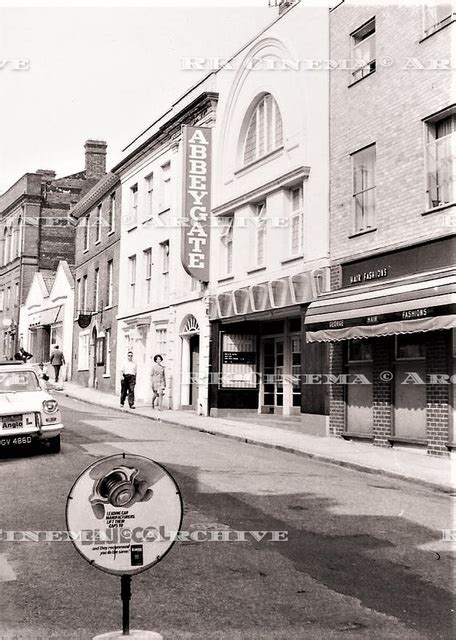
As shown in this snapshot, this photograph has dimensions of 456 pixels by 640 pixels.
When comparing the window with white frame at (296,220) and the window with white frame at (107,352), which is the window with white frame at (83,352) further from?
the window with white frame at (296,220)

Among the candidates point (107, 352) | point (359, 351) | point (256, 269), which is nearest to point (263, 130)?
point (256, 269)

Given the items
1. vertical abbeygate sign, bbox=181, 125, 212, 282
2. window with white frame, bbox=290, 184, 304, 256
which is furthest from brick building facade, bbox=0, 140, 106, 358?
window with white frame, bbox=290, 184, 304, 256

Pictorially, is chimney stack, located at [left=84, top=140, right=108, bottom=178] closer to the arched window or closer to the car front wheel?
the arched window

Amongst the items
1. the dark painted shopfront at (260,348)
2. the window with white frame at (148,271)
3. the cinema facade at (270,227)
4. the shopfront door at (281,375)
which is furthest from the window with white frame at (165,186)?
the shopfront door at (281,375)

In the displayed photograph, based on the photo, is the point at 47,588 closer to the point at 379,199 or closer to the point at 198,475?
the point at 198,475

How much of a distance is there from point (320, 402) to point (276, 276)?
3.70 meters

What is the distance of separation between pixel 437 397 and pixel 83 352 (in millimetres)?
23440

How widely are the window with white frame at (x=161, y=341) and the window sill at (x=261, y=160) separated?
654cm

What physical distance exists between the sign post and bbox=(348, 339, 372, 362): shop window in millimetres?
10867

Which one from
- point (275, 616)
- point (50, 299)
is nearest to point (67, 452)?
point (275, 616)

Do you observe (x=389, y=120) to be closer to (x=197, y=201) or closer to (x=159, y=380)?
(x=197, y=201)

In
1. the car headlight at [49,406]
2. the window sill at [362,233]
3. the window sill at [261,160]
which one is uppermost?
the window sill at [261,160]

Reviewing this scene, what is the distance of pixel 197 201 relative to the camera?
21.2m

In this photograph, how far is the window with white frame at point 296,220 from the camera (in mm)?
17406
